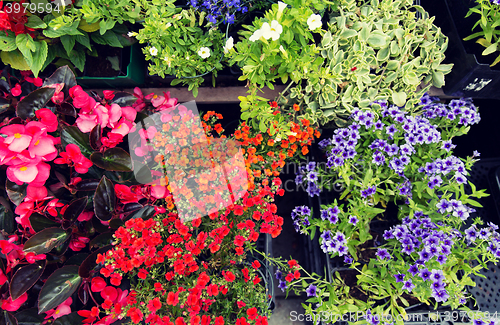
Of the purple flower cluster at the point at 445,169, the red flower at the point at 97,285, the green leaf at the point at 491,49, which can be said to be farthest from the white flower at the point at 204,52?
the green leaf at the point at 491,49

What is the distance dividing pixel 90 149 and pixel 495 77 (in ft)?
6.94

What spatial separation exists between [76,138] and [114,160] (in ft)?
0.69

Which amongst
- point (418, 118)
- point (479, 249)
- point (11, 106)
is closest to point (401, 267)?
point (479, 249)

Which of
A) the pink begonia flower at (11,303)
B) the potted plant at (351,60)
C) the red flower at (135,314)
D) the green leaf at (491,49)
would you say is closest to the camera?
the red flower at (135,314)

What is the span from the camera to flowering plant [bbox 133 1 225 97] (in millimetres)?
1300

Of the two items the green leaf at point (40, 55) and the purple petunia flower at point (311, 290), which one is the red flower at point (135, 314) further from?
the green leaf at point (40, 55)

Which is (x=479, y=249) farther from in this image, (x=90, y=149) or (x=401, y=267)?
(x=90, y=149)

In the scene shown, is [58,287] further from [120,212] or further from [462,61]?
[462,61]

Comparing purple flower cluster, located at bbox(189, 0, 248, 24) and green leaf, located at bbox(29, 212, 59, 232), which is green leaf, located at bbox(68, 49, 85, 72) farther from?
green leaf, located at bbox(29, 212, 59, 232)

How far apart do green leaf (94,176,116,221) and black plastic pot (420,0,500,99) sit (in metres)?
1.88

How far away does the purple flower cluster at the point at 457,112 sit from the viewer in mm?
1385

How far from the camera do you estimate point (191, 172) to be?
1185mm

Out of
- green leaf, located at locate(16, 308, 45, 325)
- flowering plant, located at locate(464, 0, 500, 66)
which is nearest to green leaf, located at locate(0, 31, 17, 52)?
green leaf, located at locate(16, 308, 45, 325)

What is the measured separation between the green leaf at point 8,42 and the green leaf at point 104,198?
76 centimetres
